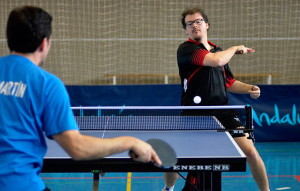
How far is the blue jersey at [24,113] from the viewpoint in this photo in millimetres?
1427

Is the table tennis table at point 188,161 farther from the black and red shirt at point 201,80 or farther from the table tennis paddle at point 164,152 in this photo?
the black and red shirt at point 201,80

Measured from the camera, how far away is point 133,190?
167 inches

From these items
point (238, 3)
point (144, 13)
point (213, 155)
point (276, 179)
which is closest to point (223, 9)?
point (238, 3)

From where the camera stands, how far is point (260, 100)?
21.5 feet

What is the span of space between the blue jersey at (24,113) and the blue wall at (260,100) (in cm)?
504

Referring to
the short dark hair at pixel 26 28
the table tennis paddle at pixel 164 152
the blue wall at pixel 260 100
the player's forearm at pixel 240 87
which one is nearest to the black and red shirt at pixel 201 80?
the player's forearm at pixel 240 87

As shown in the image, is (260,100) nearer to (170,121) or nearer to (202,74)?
(202,74)

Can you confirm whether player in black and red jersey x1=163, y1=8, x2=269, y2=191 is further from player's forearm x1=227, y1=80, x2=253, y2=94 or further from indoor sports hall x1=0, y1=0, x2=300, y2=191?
indoor sports hall x1=0, y1=0, x2=300, y2=191

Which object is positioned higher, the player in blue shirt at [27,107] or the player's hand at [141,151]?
the player in blue shirt at [27,107]

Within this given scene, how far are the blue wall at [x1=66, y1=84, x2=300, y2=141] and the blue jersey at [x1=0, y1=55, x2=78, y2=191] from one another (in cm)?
504

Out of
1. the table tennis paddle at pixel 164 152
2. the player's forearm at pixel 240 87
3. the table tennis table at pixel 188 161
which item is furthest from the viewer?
the player's forearm at pixel 240 87

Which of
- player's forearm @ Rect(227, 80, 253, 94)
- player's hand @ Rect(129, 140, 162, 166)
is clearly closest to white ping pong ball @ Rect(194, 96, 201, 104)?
player's forearm @ Rect(227, 80, 253, 94)

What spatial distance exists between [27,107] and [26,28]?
0.30 metres

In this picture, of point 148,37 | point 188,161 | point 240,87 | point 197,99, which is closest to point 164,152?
point 188,161
